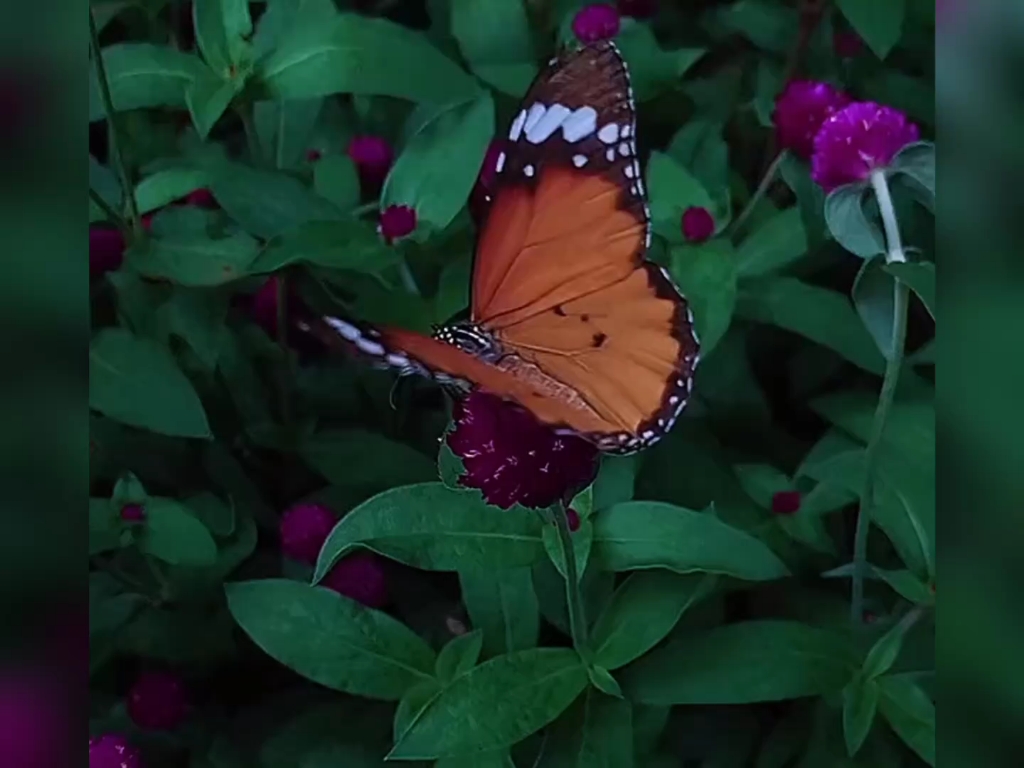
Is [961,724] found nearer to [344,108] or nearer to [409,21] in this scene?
[344,108]

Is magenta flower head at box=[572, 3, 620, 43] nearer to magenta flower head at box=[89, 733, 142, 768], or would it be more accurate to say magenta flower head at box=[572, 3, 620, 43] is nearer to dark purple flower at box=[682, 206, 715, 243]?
dark purple flower at box=[682, 206, 715, 243]

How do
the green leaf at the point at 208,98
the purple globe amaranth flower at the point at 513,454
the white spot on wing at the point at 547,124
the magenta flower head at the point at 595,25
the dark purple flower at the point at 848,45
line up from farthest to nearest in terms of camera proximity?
the dark purple flower at the point at 848,45 → the magenta flower head at the point at 595,25 → the green leaf at the point at 208,98 → the white spot on wing at the point at 547,124 → the purple globe amaranth flower at the point at 513,454

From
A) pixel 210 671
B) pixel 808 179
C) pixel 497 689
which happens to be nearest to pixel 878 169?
pixel 808 179

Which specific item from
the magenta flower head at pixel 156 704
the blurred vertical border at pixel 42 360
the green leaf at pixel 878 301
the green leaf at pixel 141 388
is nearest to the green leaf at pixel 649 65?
the green leaf at pixel 878 301

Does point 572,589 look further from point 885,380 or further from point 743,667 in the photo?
point 885,380

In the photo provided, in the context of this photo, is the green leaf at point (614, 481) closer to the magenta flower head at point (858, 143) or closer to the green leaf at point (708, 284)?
the green leaf at point (708, 284)
